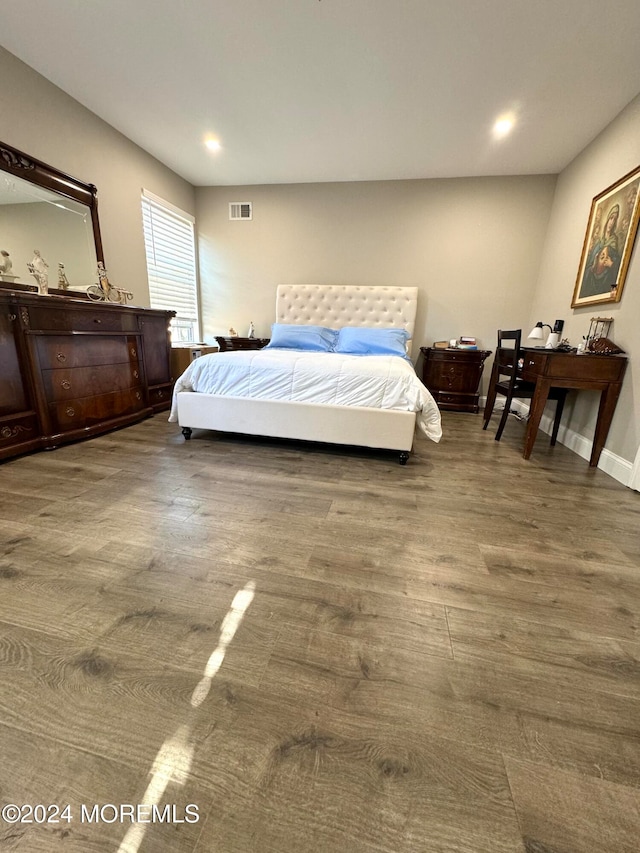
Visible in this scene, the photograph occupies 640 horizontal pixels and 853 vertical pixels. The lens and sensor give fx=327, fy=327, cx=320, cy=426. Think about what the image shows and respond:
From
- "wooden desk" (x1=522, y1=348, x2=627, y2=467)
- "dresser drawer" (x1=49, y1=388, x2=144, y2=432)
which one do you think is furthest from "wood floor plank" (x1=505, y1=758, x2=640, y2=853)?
"dresser drawer" (x1=49, y1=388, x2=144, y2=432)

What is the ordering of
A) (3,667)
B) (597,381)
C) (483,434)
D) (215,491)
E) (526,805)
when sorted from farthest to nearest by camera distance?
(483,434)
(597,381)
(215,491)
(3,667)
(526,805)

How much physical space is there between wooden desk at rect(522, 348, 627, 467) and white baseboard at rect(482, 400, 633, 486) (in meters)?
0.06

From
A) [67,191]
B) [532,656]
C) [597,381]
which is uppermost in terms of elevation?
[67,191]

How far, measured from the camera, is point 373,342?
12.0ft

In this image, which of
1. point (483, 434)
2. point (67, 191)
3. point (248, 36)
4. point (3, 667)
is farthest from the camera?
point (483, 434)

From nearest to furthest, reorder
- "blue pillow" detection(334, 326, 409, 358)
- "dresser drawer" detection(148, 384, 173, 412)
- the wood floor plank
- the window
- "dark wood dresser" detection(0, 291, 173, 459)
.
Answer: the wood floor plank < "dark wood dresser" detection(0, 291, 173, 459) < "dresser drawer" detection(148, 384, 173, 412) < "blue pillow" detection(334, 326, 409, 358) < the window

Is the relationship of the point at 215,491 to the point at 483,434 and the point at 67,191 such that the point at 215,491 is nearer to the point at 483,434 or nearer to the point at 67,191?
the point at 483,434

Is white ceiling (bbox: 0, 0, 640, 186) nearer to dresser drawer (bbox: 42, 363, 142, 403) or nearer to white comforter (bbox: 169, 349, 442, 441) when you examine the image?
white comforter (bbox: 169, 349, 442, 441)

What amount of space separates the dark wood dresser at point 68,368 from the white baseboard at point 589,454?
389 centimetres

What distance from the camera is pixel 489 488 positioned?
2051 millimetres

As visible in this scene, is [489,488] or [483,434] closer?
[489,488]

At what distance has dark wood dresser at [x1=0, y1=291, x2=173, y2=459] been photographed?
6.98ft

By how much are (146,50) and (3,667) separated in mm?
3425

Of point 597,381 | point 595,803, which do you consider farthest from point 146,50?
point 595,803
